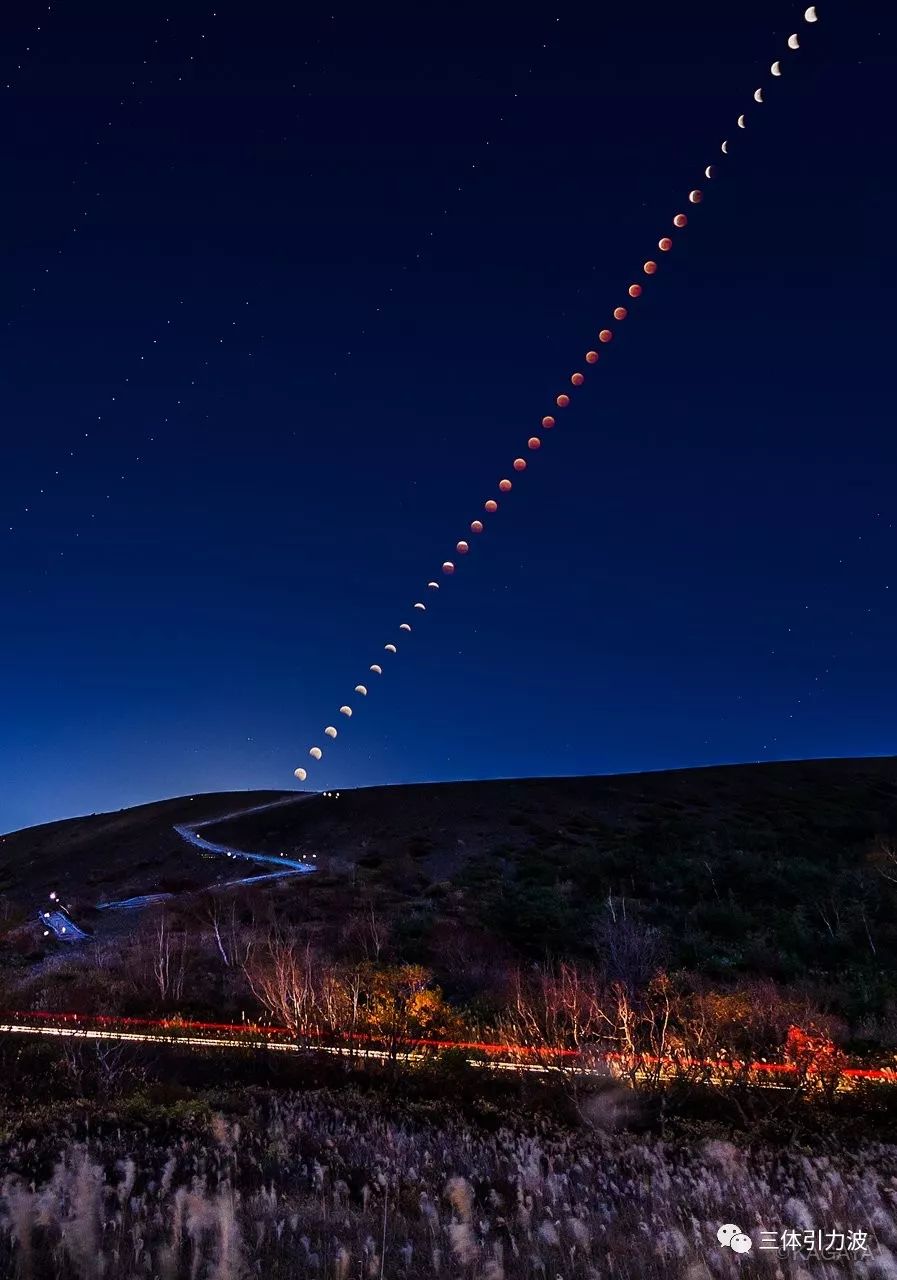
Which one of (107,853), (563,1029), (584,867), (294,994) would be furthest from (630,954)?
(107,853)

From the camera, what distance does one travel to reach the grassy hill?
36062 millimetres

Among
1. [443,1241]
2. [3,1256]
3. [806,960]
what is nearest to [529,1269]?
[443,1241]

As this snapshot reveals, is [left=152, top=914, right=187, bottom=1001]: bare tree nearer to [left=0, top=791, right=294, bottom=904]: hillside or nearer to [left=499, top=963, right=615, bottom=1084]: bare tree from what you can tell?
[left=499, top=963, right=615, bottom=1084]: bare tree

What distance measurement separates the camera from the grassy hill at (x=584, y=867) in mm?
36062

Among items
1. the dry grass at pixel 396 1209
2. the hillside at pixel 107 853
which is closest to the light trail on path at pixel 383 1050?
the dry grass at pixel 396 1209

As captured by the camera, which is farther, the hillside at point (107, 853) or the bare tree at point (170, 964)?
the hillside at point (107, 853)

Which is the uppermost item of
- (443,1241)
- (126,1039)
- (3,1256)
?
(3,1256)

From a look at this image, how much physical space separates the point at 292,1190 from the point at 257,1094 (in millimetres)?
10111

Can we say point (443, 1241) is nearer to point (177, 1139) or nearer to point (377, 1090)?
point (177, 1139)

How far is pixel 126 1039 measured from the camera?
76.6 ft

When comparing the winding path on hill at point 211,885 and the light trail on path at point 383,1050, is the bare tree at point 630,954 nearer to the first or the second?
the light trail on path at point 383,1050

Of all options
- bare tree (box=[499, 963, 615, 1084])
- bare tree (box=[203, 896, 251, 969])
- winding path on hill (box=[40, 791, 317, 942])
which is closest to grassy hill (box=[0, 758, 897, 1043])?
winding path on hill (box=[40, 791, 317, 942])

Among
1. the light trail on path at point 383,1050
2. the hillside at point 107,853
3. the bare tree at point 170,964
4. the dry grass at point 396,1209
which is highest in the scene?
the hillside at point 107,853

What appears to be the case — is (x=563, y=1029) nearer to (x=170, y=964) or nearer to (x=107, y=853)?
(x=170, y=964)
